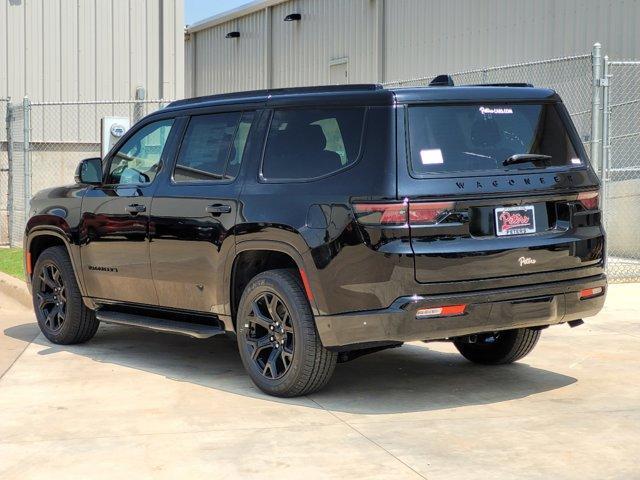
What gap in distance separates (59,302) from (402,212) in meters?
3.69

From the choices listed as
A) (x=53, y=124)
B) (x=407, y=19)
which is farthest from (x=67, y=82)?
(x=407, y=19)

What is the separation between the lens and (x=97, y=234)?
25.4 feet

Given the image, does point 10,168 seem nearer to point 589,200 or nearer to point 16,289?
point 16,289

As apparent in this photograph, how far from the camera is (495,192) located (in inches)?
234

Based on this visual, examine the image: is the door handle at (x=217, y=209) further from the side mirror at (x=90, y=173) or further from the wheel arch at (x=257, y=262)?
the side mirror at (x=90, y=173)

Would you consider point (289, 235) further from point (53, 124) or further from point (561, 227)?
point (53, 124)

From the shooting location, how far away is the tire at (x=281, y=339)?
240 inches

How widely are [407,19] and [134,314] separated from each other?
15.9m

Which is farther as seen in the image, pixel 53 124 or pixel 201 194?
pixel 53 124

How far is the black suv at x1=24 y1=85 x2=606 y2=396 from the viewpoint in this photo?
5.77m

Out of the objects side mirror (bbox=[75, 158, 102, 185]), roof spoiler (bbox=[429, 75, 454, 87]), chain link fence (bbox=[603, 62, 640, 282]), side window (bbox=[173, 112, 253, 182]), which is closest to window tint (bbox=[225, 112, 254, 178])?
side window (bbox=[173, 112, 253, 182])

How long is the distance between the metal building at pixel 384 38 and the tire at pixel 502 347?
9425 mm

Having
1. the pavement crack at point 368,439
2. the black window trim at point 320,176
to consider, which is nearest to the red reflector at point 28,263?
the black window trim at point 320,176

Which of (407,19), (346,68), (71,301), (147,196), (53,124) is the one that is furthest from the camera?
(346,68)
